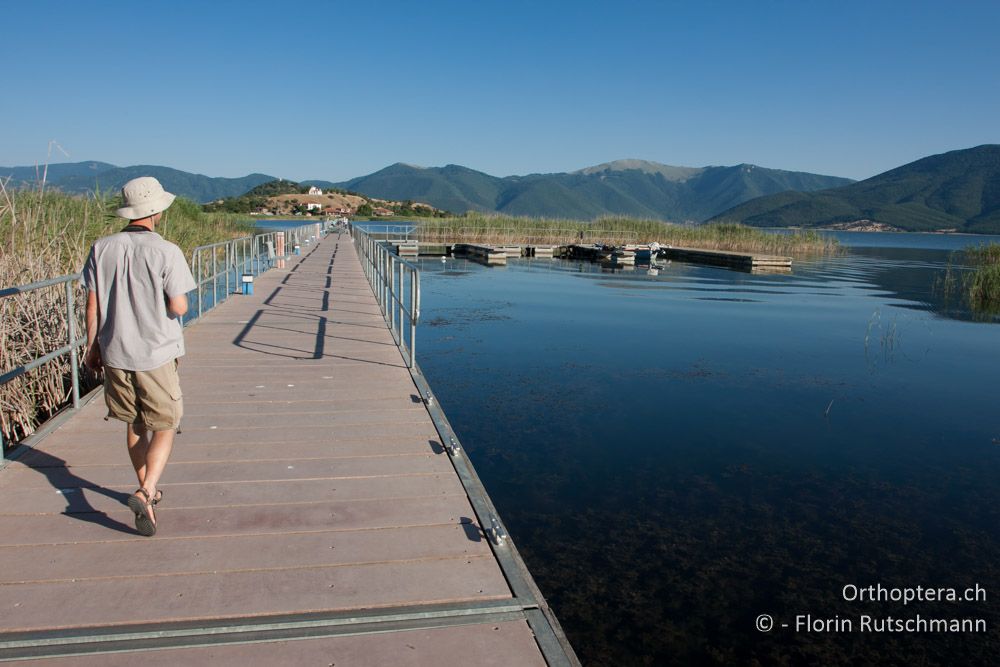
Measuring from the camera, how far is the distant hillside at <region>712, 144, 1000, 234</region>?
148 metres

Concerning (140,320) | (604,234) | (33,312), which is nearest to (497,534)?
(140,320)

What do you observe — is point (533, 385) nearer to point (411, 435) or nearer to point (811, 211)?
point (411, 435)

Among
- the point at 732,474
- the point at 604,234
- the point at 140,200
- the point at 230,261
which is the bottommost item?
the point at 732,474

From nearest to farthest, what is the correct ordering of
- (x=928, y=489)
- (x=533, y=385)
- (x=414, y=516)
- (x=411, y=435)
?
(x=414, y=516) < (x=411, y=435) < (x=928, y=489) < (x=533, y=385)

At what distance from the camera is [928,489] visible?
17.6ft

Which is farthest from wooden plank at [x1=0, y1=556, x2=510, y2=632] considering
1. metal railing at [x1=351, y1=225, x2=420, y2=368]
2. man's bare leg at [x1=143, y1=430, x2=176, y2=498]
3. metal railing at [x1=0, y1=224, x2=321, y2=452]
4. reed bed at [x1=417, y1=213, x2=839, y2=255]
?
reed bed at [x1=417, y1=213, x2=839, y2=255]

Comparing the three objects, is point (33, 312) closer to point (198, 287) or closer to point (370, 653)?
point (198, 287)

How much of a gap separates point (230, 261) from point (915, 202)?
614ft

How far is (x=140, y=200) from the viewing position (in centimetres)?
300

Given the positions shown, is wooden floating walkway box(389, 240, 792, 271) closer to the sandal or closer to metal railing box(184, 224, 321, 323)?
metal railing box(184, 224, 321, 323)

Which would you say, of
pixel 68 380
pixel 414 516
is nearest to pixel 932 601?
pixel 414 516

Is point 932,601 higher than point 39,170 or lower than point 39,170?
lower

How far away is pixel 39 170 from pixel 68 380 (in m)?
1.92

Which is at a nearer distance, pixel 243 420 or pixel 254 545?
pixel 254 545
